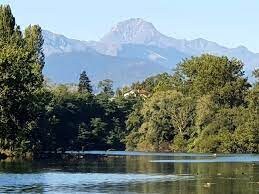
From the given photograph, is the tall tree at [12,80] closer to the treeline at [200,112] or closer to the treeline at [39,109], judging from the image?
the treeline at [39,109]

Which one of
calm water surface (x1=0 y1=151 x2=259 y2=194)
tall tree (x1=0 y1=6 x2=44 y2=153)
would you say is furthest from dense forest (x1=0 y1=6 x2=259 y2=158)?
calm water surface (x1=0 y1=151 x2=259 y2=194)

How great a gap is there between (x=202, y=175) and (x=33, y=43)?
45374 mm

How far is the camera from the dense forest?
111 meters

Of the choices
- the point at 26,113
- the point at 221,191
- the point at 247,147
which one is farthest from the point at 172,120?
the point at 221,191

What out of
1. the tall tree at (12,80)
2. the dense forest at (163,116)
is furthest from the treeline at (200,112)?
the tall tree at (12,80)

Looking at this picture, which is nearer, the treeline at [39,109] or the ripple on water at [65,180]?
the ripple on water at [65,180]

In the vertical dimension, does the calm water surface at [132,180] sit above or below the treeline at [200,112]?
below

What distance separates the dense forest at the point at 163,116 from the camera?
363ft

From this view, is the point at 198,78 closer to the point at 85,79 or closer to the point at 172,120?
the point at 172,120

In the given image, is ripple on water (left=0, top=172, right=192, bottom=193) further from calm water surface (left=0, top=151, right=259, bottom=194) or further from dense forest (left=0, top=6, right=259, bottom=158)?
dense forest (left=0, top=6, right=259, bottom=158)

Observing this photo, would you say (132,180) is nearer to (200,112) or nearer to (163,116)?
(200,112)

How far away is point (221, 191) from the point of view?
43750 mm

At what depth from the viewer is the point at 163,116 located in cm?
13600

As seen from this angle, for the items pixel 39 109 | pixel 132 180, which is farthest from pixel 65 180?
pixel 39 109
